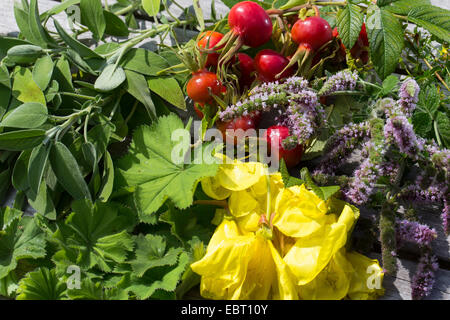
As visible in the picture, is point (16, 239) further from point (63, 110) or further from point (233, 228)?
point (233, 228)

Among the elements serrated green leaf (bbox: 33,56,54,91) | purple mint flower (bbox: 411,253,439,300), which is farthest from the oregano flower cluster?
serrated green leaf (bbox: 33,56,54,91)

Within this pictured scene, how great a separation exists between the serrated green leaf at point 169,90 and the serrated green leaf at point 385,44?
0.33m

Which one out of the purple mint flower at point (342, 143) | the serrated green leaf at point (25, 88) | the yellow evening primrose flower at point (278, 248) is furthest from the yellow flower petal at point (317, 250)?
the serrated green leaf at point (25, 88)

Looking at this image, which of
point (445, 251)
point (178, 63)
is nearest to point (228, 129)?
point (178, 63)

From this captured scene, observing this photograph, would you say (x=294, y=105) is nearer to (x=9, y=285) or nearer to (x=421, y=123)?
(x=421, y=123)

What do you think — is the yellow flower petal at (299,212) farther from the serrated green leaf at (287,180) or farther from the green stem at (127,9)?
the green stem at (127,9)

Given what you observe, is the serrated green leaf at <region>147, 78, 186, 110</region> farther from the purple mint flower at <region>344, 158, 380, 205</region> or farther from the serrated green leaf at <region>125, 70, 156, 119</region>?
the purple mint flower at <region>344, 158, 380, 205</region>

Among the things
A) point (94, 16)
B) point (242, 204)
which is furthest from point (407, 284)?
point (94, 16)

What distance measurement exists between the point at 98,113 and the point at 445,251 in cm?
60

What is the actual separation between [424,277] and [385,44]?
0.38m

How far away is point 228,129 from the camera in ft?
2.58

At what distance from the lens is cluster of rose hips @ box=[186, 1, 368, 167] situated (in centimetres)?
78

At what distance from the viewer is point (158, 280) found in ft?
2.22

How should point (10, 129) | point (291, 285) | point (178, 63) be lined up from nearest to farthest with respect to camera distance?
point (291, 285) → point (10, 129) → point (178, 63)
